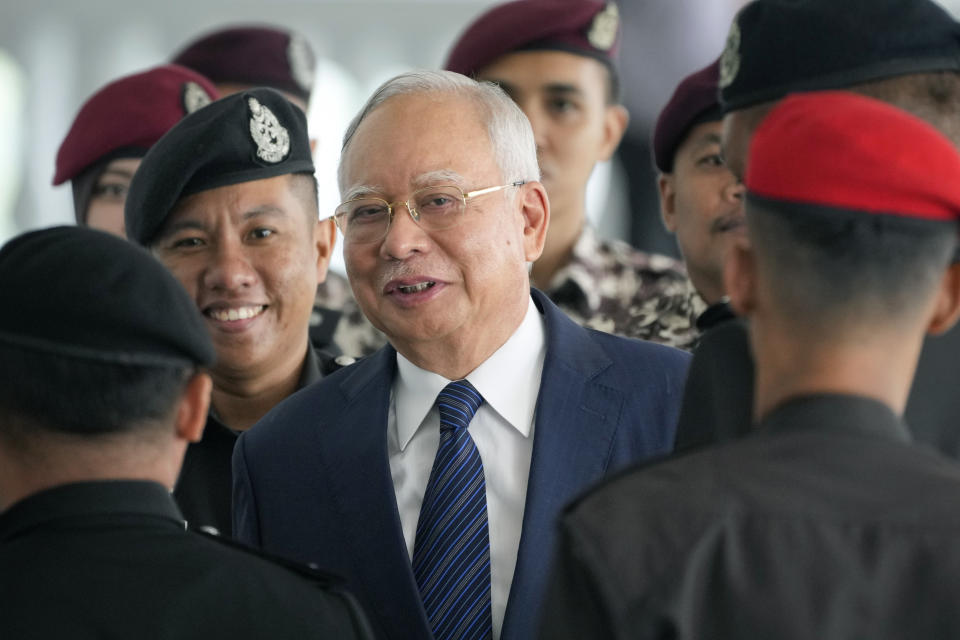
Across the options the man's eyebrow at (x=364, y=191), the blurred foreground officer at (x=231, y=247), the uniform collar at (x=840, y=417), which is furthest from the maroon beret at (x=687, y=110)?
the uniform collar at (x=840, y=417)

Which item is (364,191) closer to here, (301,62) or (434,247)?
(434,247)

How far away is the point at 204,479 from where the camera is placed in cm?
279

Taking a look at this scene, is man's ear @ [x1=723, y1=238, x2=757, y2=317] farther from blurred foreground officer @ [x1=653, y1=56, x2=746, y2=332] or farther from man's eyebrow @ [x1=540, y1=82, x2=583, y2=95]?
man's eyebrow @ [x1=540, y1=82, x2=583, y2=95]

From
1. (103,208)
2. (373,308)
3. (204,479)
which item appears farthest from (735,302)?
(103,208)

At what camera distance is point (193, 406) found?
174 centimetres

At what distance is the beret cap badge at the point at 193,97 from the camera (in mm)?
3750

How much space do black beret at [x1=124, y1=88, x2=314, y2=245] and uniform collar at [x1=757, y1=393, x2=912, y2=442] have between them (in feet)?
5.49

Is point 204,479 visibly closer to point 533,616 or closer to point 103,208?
point 533,616

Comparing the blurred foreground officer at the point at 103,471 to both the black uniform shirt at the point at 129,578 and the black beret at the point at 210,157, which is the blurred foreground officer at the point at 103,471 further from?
the black beret at the point at 210,157

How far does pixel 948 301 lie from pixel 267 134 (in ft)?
5.56

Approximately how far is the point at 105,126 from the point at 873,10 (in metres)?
2.38

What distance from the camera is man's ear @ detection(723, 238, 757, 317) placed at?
153 cm

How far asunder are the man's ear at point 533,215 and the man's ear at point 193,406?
3.24 feet

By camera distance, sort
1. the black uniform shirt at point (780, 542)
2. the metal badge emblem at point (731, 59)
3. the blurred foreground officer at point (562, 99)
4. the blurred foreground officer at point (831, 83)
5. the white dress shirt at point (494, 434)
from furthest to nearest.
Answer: the blurred foreground officer at point (562, 99) < the white dress shirt at point (494, 434) < the metal badge emblem at point (731, 59) < the blurred foreground officer at point (831, 83) < the black uniform shirt at point (780, 542)
